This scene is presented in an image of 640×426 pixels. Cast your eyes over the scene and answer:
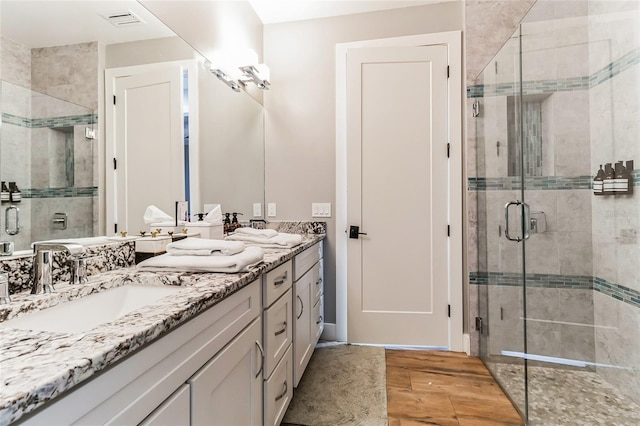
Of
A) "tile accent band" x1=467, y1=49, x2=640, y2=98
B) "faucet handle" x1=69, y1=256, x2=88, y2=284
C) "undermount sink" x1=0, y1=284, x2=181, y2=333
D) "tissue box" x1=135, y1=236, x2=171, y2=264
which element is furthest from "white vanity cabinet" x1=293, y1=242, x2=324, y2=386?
"tile accent band" x1=467, y1=49, x2=640, y2=98

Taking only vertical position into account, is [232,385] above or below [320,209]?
below

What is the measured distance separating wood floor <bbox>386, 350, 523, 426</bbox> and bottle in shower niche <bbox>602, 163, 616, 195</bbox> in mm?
1347

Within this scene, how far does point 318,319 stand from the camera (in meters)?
2.34

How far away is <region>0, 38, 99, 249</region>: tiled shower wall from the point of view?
35.0 inches

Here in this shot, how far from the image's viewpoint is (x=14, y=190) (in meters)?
0.89

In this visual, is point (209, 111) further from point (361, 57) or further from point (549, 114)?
point (549, 114)

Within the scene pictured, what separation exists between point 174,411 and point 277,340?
757 millimetres

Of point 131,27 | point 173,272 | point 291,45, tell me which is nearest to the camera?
point 173,272

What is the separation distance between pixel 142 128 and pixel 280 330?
1092 mm

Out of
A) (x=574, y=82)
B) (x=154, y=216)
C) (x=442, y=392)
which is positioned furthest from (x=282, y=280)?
(x=574, y=82)

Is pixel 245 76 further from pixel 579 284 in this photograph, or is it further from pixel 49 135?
pixel 579 284

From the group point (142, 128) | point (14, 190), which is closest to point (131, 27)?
point (142, 128)

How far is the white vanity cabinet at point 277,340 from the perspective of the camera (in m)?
1.31

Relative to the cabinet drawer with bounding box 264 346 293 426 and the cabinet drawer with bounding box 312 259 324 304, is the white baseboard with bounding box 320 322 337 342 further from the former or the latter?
the cabinet drawer with bounding box 264 346 293 426
